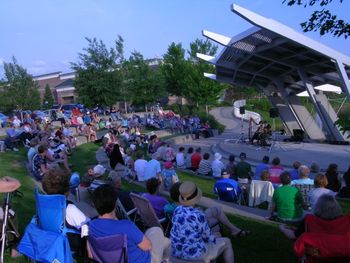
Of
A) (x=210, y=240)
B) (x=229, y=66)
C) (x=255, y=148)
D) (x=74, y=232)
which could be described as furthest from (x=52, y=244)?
(x=229, y=66)

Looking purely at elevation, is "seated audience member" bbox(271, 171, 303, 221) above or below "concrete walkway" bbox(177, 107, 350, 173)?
above

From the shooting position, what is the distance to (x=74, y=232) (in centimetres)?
514

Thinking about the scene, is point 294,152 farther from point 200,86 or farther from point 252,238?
point 200,86

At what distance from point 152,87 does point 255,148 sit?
24.7m

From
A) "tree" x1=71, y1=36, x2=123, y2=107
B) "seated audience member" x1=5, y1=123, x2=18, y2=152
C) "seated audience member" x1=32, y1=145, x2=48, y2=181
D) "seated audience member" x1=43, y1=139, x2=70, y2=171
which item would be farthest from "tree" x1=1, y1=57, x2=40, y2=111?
"seated audience member" x1=32, y1=145, x2=48, y2=181

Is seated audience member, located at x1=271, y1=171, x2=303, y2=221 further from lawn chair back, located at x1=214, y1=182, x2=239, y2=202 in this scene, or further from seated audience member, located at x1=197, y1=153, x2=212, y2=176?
seated audience member, located at x1=197, y1=153, x2=212, y2=176

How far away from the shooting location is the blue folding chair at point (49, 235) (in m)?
4.66

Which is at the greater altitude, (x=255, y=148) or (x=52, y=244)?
(x=52, y=244)

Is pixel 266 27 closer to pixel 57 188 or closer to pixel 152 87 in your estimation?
pixel 57 188

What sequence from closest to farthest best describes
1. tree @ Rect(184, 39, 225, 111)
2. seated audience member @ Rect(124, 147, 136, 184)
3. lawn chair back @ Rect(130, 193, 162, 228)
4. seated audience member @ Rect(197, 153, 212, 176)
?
lawn chair back @ Rect(130, 193, 162, 228) < seated audience member @ Rect(124, 147, 136, 184) < seated audience member @ Rect(197, 153, 212, 176) < tree @ Rect(184, 39, 225, 111)

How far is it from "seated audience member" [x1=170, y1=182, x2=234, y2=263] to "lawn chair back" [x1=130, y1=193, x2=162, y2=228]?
1.01m

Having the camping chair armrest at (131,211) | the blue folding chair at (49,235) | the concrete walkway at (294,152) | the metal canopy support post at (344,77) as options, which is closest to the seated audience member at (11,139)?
the concrete walkway at (294,152)

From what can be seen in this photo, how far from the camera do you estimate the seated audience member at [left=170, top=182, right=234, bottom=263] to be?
472 cm

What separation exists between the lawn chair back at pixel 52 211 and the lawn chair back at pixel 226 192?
17.0 ft
